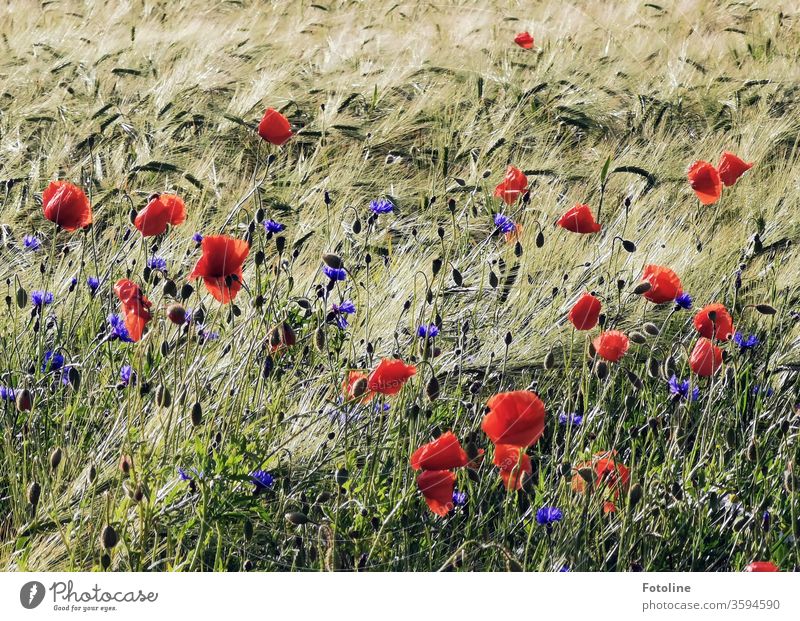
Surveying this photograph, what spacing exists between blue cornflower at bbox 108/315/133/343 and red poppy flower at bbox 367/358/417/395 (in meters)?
0.54

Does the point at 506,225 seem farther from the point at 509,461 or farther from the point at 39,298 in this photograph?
the point at 39,298

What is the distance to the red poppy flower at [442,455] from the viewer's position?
1.40 metres

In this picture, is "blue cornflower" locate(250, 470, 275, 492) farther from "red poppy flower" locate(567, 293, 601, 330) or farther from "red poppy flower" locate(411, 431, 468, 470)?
"red poppy flower" locate(567, 293, 601, 330)

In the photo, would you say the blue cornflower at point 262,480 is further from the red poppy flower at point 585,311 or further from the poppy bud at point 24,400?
the red poppy flower at point 585,311

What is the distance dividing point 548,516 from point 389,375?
0.34 meters

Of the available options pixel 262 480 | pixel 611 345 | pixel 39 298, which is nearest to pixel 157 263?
pixel 39 298

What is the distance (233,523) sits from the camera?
5.08ft

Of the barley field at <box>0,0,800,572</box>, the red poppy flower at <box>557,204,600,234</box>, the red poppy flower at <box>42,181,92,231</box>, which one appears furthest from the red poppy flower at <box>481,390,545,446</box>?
the red poppy flower at <box>42,181,92,231</box>

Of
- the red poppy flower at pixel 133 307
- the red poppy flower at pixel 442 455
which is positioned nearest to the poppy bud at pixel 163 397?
the red poppy flower at pixel 133 307

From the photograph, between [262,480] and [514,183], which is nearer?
[262,480]

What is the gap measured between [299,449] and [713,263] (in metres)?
1.23

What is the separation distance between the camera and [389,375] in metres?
1.51

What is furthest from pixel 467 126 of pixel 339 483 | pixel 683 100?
pixel 339 483
